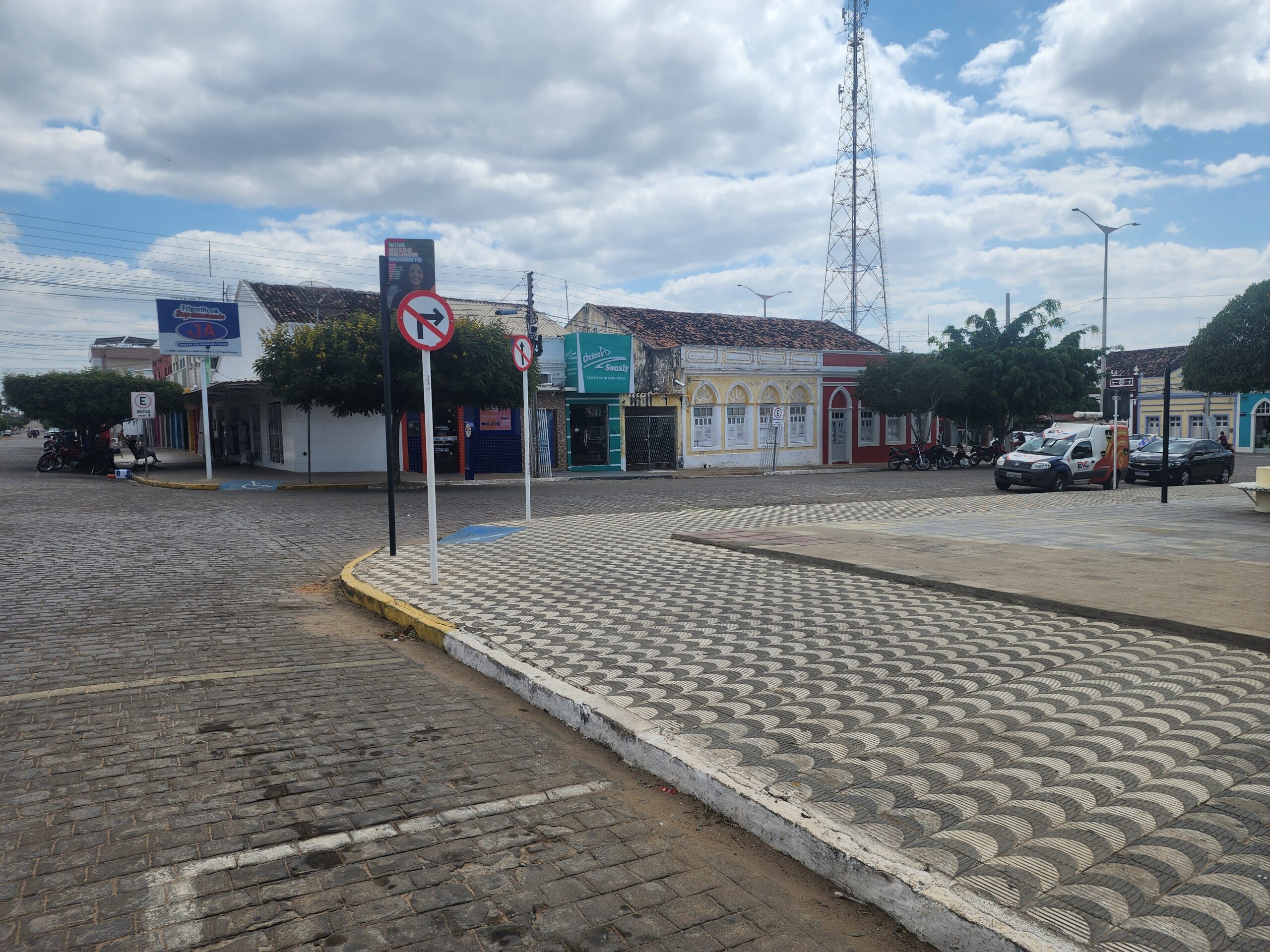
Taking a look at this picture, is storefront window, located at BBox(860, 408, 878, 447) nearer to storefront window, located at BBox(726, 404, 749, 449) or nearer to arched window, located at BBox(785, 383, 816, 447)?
arched window, located at BBox(785, 383, 816, 447)

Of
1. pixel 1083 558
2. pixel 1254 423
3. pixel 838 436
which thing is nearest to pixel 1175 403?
pixel 1254 423

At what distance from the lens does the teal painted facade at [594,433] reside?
1248 inches

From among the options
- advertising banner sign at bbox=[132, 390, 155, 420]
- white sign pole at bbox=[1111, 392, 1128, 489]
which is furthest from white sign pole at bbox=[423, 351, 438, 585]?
advertising banner sign at bbox=[132, 390, 155, 420]

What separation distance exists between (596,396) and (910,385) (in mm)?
12478

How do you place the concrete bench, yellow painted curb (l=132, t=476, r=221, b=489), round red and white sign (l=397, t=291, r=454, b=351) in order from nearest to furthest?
round red and white sign (l=397, t=291, r=454, b=351)
the concrete bench
yellow painted curb (l=132, t=476, r=221, b=489)

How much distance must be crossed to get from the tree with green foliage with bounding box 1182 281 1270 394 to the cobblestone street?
630 inches

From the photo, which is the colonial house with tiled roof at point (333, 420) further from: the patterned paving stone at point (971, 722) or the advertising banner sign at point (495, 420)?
the patterned paving stone at point (971, 722)

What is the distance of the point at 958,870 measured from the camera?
284cm

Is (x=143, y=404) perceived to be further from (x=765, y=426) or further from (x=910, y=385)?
(x=910, y=385)

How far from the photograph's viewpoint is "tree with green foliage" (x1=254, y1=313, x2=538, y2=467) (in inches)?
844

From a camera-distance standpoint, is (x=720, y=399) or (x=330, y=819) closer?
(x=330, y=819)

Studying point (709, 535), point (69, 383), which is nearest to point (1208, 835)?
point (709, 535)

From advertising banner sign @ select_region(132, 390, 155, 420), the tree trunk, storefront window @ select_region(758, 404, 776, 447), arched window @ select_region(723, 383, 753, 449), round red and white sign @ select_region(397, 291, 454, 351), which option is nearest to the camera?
round red and white sign @ select_region(397, 291, 454, 351)

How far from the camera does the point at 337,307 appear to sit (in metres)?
33.0
